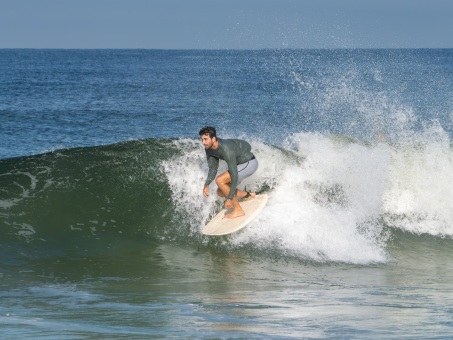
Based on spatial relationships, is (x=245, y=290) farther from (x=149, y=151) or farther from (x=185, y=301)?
(x=149, y=151)

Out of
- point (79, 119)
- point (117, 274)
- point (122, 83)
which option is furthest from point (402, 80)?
point (117, 274)

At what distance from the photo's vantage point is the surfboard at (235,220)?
35.5 ft

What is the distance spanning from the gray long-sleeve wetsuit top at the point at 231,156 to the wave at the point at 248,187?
1.01 m

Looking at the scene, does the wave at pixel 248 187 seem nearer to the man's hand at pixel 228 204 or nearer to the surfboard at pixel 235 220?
the surfboard at pixel 235 220

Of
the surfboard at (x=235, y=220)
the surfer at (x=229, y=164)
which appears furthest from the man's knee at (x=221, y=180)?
the surfboard at (x=235, y=220)

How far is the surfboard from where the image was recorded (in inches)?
426

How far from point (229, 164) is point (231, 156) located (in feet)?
0.37

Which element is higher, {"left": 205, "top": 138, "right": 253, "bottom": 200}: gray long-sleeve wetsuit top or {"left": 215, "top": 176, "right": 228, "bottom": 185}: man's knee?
{"left": 205, "top": 138, "right": 253, "bottom": 200}: gray long-sleeve wetsuit top

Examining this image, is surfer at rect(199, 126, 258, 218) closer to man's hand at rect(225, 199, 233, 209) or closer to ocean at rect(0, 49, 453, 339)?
man's hand at rect(225, 199, 233, 209)

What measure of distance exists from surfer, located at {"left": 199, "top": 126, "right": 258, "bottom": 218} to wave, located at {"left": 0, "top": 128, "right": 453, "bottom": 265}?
0.53m

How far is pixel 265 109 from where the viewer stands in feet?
111

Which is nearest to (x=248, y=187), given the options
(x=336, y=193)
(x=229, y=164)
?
(x=336, y=193)

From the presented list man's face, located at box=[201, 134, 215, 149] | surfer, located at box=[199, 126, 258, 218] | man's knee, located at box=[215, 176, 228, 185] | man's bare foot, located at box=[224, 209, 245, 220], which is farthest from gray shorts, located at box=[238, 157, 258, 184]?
man's face, located at box=[201, 134, 215, 149]

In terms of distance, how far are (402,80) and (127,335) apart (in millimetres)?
42587
